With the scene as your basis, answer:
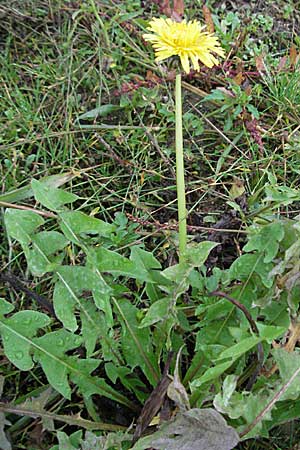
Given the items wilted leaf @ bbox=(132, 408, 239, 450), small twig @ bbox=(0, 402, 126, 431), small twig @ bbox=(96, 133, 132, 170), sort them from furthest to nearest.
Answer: small twig @ bbox=(96, 133, 132, 170) → small twig @ bbox=(0, 402, 126, 431) → wilted leaf @ bbox=(132, 408, 239, 450)

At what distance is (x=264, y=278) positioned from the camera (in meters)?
1.38

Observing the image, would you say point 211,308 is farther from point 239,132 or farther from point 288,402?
point 239,132

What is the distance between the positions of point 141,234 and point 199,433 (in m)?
0.82

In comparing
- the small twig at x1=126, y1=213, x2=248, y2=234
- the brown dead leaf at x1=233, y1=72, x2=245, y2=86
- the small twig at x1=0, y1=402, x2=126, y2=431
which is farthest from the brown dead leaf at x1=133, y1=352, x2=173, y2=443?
the brown dead leaf at x1=233, y1=72, x2=245, y2=86

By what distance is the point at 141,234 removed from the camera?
74.3 inches

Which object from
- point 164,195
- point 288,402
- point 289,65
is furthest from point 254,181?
point 288,402

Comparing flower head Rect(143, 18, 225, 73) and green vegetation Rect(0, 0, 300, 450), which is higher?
flower head Rect(143, 18, 225, 73)

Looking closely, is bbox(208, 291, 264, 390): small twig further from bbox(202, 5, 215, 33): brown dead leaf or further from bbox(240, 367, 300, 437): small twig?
bbox(202, 5, 215, 33): brown dead leaf

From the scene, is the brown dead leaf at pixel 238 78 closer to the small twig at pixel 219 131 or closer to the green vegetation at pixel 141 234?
the green vegetation at pixel 141 234

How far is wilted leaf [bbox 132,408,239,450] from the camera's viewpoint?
1156mm

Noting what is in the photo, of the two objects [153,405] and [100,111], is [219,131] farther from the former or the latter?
[153,405]

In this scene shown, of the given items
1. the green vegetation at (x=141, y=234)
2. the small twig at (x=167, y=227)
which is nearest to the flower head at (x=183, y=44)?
the green vegetation at (x=141, y=234)

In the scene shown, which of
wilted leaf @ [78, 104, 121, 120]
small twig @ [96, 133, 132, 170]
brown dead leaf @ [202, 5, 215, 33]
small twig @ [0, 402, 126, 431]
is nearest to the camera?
small twig @ [0, 402, 126, 431]

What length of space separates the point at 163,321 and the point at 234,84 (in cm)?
110
